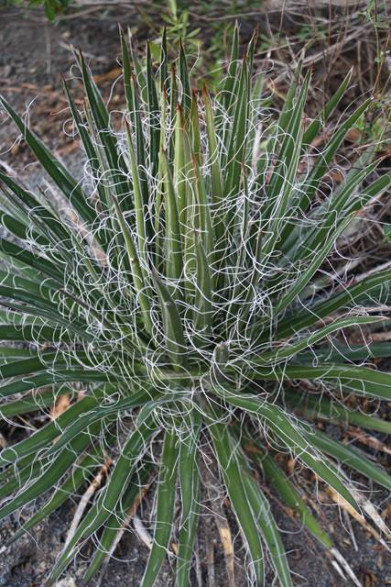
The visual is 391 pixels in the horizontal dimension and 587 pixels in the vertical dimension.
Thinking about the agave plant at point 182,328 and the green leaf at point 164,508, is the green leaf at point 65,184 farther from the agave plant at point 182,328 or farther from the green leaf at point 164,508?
the green leaf at point 164,508

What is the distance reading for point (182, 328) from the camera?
5.24 ft

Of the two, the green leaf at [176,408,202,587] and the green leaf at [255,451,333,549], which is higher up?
the green leaf at [176,408,202,587]

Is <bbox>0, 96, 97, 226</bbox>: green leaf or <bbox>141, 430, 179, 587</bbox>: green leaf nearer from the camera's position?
<bbox>141, 430, 179, 587</bbox>: green leaf

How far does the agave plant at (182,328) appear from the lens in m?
1.55

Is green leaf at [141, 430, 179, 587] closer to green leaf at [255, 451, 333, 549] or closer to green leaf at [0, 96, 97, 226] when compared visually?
green leaf at [255, 451, 333, 549]

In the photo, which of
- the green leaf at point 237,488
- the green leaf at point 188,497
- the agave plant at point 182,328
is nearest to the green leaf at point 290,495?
the agave plant at point 182,328

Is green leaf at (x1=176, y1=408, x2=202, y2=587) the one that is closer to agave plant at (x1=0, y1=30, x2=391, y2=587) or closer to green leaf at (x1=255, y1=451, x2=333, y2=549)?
agave plant at (x1=0, y1=30, x2=391, y2=587)

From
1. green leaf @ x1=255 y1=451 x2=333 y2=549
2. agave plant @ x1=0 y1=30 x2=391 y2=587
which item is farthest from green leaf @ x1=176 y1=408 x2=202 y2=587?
green leaf @ x1=255 y1=451 x2=333 y2=549

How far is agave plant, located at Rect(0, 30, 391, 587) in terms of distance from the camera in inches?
61.2

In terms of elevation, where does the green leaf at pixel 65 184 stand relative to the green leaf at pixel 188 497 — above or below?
above

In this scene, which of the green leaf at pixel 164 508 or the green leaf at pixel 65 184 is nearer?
the green leaf at pixel 164 508

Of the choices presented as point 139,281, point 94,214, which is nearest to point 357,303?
point 139,281

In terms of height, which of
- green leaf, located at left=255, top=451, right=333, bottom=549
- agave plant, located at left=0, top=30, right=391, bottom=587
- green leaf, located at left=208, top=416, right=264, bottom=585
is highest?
agave plant, located at left=0, top=30, right=391, bottom=587

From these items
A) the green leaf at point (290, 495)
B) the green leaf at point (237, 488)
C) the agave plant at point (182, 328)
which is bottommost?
the green leaf at point (290, 495)
